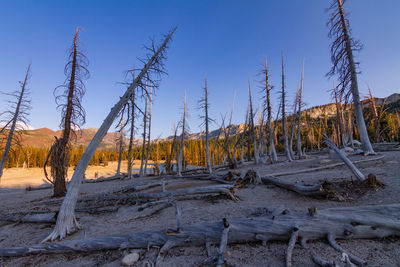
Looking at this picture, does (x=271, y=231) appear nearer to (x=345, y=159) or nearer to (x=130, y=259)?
(x=130, y=259)

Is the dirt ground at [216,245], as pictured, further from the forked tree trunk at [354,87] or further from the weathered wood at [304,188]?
the forked tree trunk at [354,87]

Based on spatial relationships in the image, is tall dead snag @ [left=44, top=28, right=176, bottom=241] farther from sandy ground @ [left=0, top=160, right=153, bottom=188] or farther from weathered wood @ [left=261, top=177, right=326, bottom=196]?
sandy ground @ [left=0, top=160, right=153, bottom=188]

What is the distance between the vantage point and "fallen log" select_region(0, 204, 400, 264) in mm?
3029

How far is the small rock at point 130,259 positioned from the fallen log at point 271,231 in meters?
0.29

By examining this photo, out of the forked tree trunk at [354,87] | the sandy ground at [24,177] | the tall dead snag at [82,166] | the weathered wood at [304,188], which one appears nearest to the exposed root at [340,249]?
the weathered wood at [304,188]

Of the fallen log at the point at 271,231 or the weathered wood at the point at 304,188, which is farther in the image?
the weathered wood at the point at 304,188

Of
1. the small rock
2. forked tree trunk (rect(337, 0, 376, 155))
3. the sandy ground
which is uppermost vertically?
forked tree trunk (rect(337, 0, 376, 155))

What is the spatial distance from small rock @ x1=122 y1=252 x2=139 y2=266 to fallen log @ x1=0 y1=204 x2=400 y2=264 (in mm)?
295

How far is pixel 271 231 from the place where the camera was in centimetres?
314

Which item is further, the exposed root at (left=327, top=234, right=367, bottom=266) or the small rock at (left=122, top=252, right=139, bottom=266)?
the small rock at (left=122, top=252, right=139, bottom=266)

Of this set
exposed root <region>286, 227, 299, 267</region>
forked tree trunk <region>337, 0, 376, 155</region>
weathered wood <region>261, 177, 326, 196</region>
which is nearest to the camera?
exposed root <region>286, 227, 299, 267</region>

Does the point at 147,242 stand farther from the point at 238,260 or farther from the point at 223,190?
the point at 223,190

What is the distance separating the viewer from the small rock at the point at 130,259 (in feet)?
9.44

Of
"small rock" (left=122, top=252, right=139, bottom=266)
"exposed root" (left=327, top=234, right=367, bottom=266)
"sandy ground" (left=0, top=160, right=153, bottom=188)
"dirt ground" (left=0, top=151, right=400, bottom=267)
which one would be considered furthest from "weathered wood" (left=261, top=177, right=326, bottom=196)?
"sandy ground" (left=0, top=160, right=153, bottom=188)
